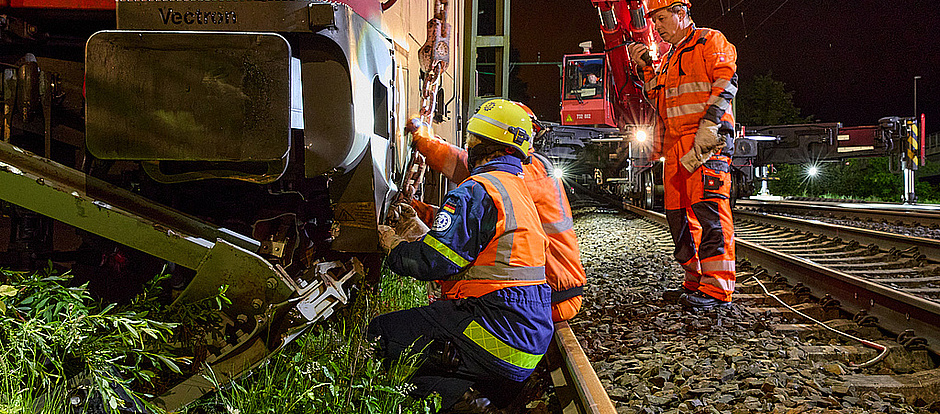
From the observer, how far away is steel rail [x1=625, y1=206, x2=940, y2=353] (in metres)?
3.37

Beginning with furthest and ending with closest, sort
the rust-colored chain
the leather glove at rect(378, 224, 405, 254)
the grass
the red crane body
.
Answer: the red crane body, the rust-colored chain, the leather glove at rect(378, 224, 405, 254), the grass

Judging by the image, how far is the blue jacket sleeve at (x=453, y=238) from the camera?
251cm

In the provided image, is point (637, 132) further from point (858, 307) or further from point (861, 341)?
point (861, 341)

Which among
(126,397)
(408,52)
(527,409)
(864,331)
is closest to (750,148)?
(864,331)

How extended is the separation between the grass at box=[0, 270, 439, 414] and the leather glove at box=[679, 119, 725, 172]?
2595mm

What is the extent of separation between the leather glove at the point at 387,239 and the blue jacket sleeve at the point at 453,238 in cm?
6

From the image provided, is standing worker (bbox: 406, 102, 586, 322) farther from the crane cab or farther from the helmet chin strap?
the crane cab

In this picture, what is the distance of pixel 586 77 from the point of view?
12383 mm

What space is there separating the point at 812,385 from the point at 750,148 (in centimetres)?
848

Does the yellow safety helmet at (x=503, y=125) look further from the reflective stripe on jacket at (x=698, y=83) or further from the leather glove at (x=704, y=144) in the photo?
the reflective stripe on jacket at (x=698, y=83)

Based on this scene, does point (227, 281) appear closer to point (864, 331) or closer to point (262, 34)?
point (262, 34)

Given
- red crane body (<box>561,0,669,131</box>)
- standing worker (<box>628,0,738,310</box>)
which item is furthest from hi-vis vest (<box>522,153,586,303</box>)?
red crane body (<box>561,0,669,131</box>)

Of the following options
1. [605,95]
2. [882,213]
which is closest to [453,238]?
[882,213]

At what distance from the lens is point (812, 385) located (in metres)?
2.75
